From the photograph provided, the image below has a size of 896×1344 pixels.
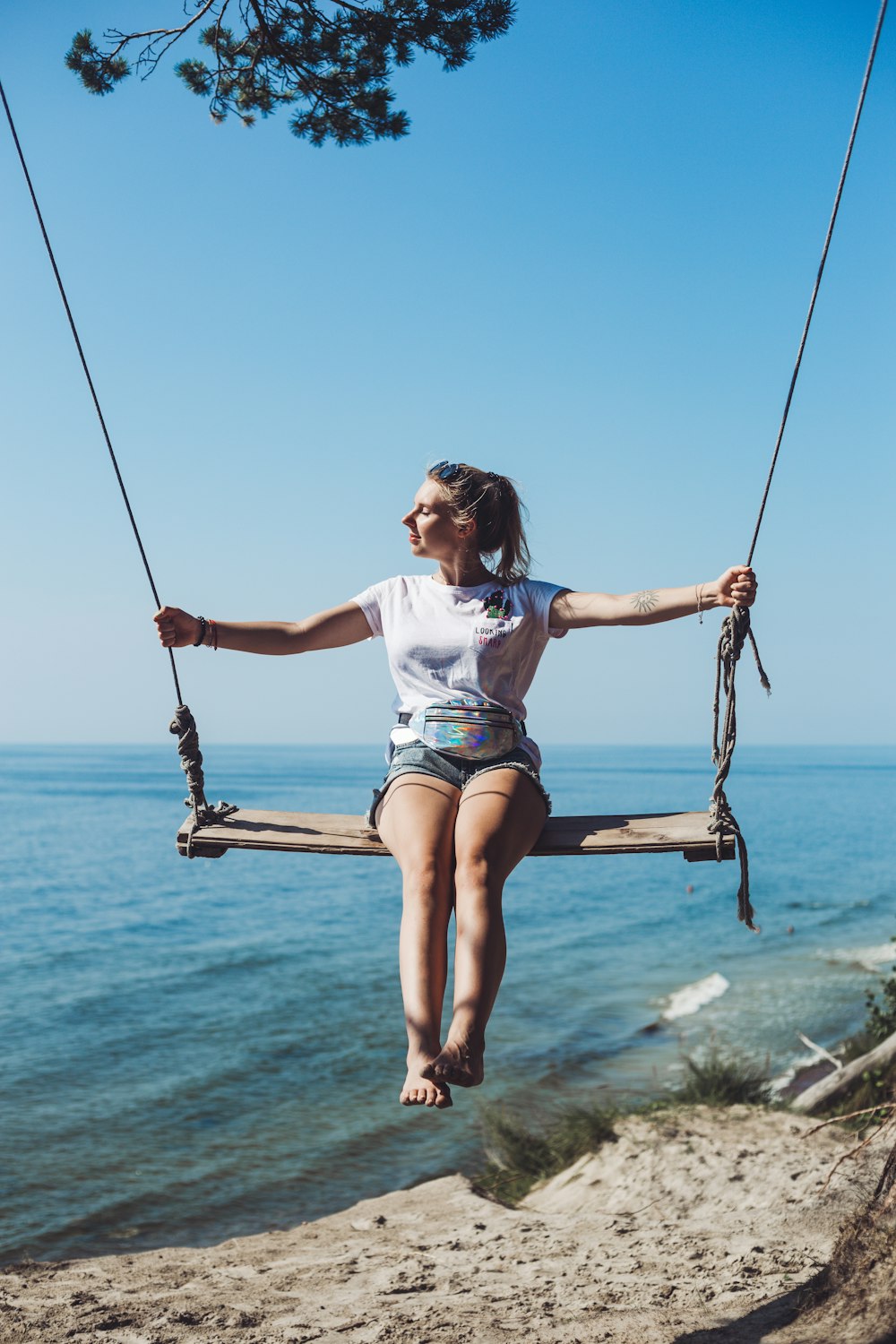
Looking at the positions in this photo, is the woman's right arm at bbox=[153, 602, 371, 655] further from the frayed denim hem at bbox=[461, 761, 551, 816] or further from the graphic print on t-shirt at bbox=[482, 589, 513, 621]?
the frayed denim hem at bbox=[461, 761, 551, 816]

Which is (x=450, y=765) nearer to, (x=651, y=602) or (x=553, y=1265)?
(x=651, y=602)

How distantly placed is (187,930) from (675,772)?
65.0 metres

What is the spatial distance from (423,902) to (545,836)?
0.59 meters

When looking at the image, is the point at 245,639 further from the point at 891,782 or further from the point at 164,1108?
the point at 891,782

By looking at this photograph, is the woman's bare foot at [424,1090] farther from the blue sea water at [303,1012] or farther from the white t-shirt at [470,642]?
the blue sea water at [303,1012]

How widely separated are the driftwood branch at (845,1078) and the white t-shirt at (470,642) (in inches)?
198

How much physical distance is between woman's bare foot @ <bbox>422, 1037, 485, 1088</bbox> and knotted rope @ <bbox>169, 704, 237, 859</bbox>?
4.31ft

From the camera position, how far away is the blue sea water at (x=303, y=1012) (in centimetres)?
853

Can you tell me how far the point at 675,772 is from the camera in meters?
82.1

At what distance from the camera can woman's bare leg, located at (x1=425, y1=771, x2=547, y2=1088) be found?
248 centimetres

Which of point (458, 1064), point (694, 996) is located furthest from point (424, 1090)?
point (694, 996)

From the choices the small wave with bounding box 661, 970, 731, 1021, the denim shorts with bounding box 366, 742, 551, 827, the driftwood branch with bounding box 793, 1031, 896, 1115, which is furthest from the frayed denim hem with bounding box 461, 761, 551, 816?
the small wave with bounding box 661, 970, 731, 1021

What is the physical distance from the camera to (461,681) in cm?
336

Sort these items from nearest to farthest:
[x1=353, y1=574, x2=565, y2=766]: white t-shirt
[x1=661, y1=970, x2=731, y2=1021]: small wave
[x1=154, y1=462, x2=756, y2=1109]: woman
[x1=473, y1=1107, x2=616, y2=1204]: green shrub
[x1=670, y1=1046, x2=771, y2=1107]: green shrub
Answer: [x1=154, y1=462, x2=756, y2=1109]: woman
[x1=353, y1=574, x2=565, y2=766]: white t-shirt
[x1=473, y1=1107, x2=616, y2=1204]: green shrub
[x1=670, y1=1046, x2=771, y2=1107]: green shrub
[x1=661, y1=970, x2=731, y2=1021]: small wave
